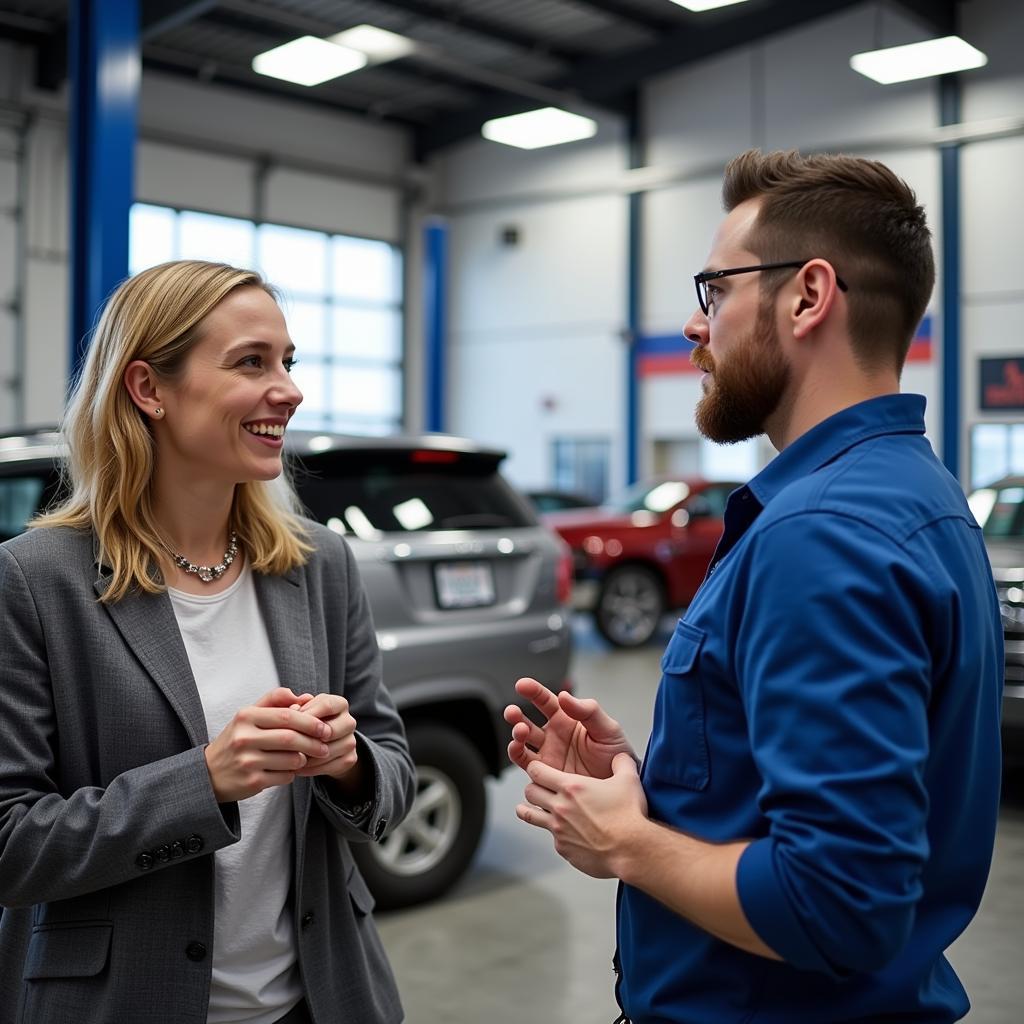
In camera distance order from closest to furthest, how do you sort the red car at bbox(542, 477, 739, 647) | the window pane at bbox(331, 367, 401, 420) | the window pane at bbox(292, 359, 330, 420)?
the red car at bbox(542, 477, 739, 647) → the window pane at bbox(292, 359, 330, 420) → the window pane at bbox(331, 367, 401, 420)

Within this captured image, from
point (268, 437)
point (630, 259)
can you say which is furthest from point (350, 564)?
point (630, 259)

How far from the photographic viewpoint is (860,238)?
1.35m

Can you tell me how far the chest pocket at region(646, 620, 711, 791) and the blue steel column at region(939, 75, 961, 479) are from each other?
578 inches

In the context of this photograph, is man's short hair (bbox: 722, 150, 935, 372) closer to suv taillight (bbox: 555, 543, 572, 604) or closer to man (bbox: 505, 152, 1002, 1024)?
man (bbox: 505, 152, 1002, 1024)

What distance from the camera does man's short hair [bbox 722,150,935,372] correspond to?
1354 millimetres

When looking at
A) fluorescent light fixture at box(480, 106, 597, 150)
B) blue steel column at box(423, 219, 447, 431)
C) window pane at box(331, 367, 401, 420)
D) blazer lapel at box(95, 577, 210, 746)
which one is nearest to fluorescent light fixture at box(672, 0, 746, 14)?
fluorescent light fixture at box(480, 106, 597, 150)

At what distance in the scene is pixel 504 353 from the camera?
20.2 meters

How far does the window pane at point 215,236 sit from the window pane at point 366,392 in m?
2.45

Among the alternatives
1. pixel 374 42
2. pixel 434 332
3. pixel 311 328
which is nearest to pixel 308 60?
pixel 374 42

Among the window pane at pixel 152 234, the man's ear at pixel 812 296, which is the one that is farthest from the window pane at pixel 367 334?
the man's ear at pixel 812 296

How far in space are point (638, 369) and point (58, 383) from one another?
8.59 metres

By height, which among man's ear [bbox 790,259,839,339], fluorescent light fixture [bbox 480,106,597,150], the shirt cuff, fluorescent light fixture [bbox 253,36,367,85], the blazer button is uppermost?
fluorescent light fixture [bbox 480,106,597,150]

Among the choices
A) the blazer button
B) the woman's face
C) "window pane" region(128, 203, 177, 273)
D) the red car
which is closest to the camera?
the blazer button

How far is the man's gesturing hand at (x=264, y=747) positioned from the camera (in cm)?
157
